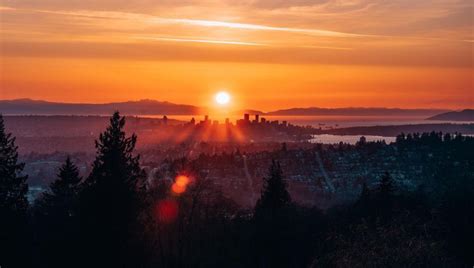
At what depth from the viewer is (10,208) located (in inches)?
1025

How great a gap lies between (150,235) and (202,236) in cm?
487

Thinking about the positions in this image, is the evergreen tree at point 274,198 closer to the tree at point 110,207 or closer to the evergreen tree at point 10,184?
the tree at point 110,207

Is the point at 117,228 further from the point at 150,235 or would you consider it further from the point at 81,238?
the point at 150,235

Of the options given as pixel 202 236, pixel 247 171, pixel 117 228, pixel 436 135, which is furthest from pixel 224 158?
pixel 117 228

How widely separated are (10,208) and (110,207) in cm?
361

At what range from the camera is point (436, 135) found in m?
136

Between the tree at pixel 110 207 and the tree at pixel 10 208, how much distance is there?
7.80 ft

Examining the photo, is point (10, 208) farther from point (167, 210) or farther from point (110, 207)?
point (167, 210)

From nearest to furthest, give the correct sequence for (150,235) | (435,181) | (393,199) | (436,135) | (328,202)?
(150,235) < (393,199) < (328,202) < (435,181) < (436,135)

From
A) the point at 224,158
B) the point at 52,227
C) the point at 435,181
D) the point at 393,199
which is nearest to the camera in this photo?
the point at 52,227

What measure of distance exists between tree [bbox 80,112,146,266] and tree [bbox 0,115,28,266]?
93.6 inches

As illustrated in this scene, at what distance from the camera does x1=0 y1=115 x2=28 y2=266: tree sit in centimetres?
2484

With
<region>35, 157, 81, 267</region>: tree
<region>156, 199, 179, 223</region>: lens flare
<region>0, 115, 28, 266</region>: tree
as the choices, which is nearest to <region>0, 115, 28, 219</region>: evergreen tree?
<region>0, 115, 28, 266</region>: tree

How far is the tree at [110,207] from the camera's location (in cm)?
2536
